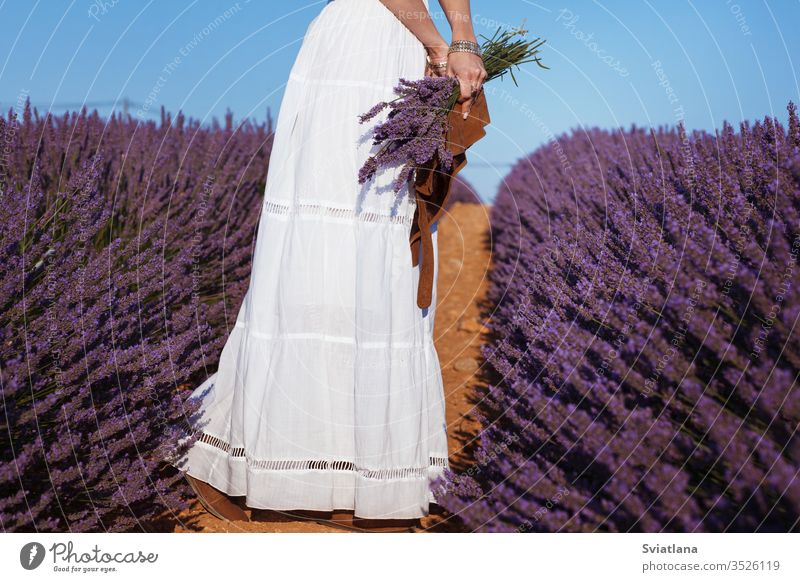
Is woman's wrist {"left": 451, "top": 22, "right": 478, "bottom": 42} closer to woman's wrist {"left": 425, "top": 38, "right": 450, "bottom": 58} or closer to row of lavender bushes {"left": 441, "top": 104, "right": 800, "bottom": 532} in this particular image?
woman's wrist {"left": 425, "top": 38, "right": 450, "bottom": 58}

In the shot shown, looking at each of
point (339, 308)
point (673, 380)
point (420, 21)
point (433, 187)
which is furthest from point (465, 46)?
point (673, 380)

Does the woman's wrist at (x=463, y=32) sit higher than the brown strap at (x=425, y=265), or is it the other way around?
the woman's wrist at (x=463, y=32)

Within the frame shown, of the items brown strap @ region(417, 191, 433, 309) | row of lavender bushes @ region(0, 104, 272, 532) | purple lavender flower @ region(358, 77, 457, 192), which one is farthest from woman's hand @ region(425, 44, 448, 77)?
row of lavender bushes @ region(0, 104, 272, 532)

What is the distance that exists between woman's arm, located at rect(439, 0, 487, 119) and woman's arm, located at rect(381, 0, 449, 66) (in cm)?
Result: 6

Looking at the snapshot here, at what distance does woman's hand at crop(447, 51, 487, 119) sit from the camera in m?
2.10

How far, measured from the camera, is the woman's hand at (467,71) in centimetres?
210

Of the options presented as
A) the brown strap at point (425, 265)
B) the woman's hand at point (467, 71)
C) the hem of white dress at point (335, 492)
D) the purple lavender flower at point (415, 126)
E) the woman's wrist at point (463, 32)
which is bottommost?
the hem of white dress at point (335, 492)

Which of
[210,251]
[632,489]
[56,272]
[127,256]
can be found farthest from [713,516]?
[210,251]

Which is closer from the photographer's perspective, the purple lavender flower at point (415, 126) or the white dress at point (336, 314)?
the purple lavender flower at point (415, 126)

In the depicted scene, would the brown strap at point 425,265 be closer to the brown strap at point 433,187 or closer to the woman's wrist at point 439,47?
the brown strap at point 433,187

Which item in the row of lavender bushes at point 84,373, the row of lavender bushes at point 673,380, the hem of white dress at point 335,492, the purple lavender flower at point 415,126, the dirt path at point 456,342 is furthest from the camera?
the dirt path at point 456,342

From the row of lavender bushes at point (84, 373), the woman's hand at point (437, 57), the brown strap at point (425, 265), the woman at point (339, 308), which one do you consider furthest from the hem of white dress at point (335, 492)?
the woman's hand at point (437, 57)

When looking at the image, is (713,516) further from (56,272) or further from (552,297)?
(56,272)

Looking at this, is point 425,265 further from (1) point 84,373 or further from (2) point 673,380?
(1) point 84,373
